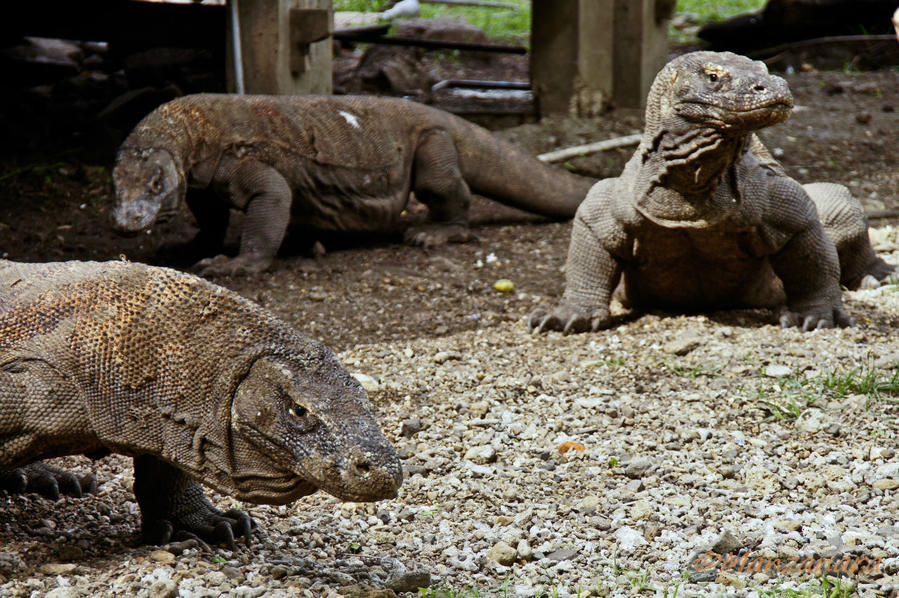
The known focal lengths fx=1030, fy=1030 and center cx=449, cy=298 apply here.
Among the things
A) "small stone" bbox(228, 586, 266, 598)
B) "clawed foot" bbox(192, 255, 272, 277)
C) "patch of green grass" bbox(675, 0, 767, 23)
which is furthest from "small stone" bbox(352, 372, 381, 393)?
"patch of green grass" bbox(675, 0, 767, 23)

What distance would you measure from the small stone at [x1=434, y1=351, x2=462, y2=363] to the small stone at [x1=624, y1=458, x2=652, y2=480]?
1341mm

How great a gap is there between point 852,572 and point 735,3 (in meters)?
16.0

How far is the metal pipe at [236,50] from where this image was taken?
24.0 feet

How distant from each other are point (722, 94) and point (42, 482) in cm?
284

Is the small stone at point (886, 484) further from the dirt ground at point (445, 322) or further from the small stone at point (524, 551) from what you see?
the small stone at point (524, 551)

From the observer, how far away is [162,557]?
255 centimetres

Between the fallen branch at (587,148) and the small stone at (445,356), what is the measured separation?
390cm

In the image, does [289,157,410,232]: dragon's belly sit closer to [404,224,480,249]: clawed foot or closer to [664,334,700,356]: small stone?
[404,224,480,249]: clawed foot

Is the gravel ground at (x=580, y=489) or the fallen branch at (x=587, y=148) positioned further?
the fallen branch at (x=587, y=148)

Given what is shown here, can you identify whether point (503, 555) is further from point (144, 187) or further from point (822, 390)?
point (144, 187)

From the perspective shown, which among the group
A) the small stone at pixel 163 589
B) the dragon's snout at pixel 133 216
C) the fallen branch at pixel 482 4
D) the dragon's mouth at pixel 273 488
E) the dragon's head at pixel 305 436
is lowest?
the small stone at pixel 163 589

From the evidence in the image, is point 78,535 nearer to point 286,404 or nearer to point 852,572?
point 286,404

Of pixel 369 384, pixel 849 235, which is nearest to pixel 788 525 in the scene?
pixel 369 384

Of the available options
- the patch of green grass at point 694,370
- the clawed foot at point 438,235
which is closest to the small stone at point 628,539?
the patch of green grass at point 694,370
